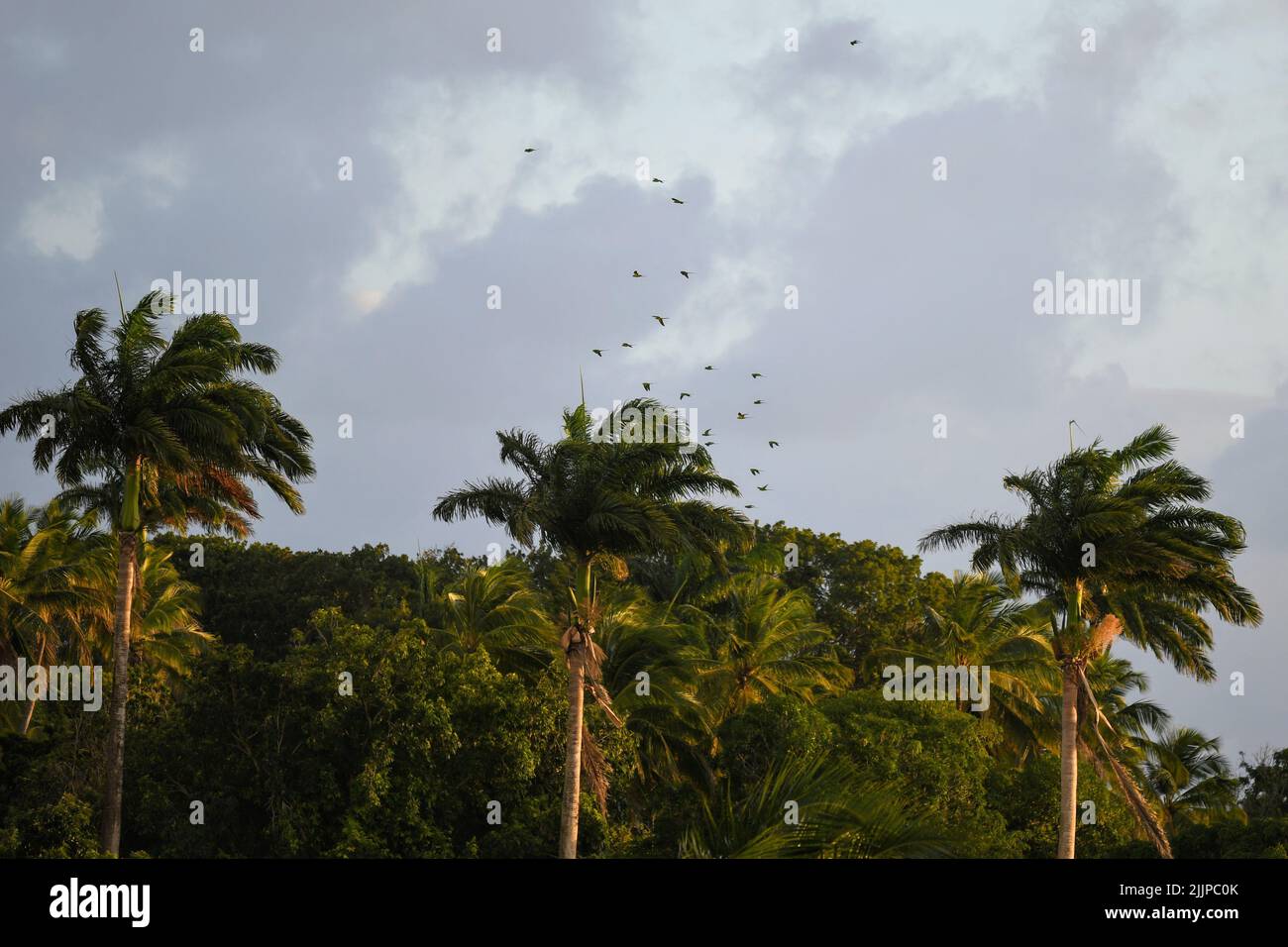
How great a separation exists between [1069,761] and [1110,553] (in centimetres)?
495

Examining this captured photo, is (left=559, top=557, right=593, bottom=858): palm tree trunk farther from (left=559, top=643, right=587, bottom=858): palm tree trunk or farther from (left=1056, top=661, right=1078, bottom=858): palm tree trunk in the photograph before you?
(left=1056, top=661, right=1078, bottom=858): palm tree trunk

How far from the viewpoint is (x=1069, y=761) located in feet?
101

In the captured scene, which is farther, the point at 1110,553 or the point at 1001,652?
the point at 1001,652

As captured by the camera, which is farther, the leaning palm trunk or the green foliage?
the green foliage

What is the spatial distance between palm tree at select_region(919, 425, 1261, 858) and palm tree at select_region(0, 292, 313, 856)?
1707 cm

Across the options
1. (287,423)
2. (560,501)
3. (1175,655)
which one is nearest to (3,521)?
(287,423)

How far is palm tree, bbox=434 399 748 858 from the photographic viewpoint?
29.8 meters

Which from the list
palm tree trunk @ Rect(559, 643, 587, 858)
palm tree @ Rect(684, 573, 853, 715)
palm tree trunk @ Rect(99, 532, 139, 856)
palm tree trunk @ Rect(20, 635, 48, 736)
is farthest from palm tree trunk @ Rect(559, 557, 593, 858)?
palm tree trunk @ Rect(20, 635, 48, 736)

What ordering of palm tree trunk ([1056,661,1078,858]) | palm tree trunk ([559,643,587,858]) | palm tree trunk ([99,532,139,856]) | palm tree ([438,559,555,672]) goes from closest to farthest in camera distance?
1. palm tree trunk ([99,532,139,856])
2. palm tree trunk ([559,643,587,858])
3. palm tree trunk ([1056,661,1078,858])
4. palm tree ([438,559,555,672])

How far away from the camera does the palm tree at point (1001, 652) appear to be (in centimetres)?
4066

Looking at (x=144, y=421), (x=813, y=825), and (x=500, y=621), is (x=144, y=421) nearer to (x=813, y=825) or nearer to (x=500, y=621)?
(x=500, y=621)

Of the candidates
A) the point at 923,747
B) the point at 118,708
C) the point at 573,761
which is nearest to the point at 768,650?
the point at 923,747

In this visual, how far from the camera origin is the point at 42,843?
23.2 m
